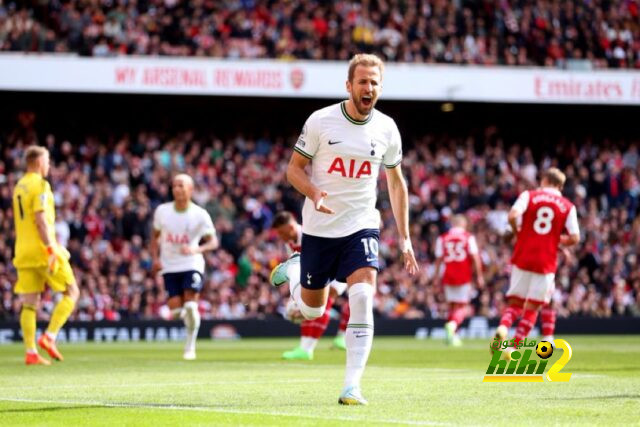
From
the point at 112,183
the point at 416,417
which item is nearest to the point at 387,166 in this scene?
the point at 416,417

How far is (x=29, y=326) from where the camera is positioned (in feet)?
49.4

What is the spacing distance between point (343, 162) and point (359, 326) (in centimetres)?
122

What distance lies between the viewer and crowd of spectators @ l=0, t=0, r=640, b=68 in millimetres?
29734

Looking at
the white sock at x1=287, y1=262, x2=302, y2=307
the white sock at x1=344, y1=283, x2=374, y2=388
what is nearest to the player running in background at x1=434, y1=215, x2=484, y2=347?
the white sock at x1=287, y1=262, x2=302, y2=307

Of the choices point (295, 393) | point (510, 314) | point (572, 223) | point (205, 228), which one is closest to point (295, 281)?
point (295, 393)

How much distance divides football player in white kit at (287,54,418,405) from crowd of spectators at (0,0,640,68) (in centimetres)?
2138

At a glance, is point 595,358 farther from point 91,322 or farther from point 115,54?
point 115,54

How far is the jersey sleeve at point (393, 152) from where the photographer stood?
9156 millimetres

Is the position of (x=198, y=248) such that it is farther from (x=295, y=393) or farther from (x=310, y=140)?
(x=310, y=140)

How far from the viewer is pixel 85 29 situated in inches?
1168

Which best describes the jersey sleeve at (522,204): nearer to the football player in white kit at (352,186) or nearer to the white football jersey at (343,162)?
the football player in white kit at (352,186)

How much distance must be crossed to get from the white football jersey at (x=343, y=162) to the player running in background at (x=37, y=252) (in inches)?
250

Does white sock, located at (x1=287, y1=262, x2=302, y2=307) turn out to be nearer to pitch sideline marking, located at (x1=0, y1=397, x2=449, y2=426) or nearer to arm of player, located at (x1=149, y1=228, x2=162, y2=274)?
pitch sideline marking, located at (x1=0, y1=397, x2=449, y2=426)

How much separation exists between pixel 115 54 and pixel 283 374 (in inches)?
735
